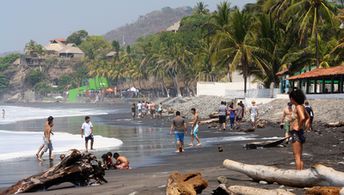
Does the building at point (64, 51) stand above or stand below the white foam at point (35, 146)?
above

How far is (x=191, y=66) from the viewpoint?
86.7m

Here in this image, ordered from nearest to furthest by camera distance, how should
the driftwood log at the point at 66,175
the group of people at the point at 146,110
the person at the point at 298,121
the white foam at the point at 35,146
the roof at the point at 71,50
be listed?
the person at the point at 298,121 → the driftwood log at the point at 66,175 → the white foam at the point at 35,146 → the group of people at the point at 146,110 → the roof at the point at 71,50

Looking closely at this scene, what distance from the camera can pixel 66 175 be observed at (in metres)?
10.6

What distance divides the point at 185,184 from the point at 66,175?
11.4ft

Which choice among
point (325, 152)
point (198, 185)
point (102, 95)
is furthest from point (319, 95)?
point (102, 95)

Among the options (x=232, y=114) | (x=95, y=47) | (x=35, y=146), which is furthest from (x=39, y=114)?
(x=95, y=47)

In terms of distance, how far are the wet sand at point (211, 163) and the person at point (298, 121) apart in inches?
34.2

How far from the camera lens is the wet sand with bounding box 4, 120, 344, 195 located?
9.54 metres

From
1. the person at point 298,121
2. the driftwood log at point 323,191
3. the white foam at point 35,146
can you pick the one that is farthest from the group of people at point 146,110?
the driftwood log at point 323,191

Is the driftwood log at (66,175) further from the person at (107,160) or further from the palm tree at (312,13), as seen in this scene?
the palm tree at (312,13)

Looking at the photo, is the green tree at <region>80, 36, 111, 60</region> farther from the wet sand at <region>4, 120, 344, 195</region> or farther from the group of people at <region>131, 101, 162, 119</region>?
the wet sand at <region>4, 120, 344, 195</region>

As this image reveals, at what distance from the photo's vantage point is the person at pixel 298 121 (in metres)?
8.95

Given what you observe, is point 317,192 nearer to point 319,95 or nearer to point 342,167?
point 342,167

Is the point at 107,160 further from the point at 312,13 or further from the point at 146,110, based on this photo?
the point at 146,110
